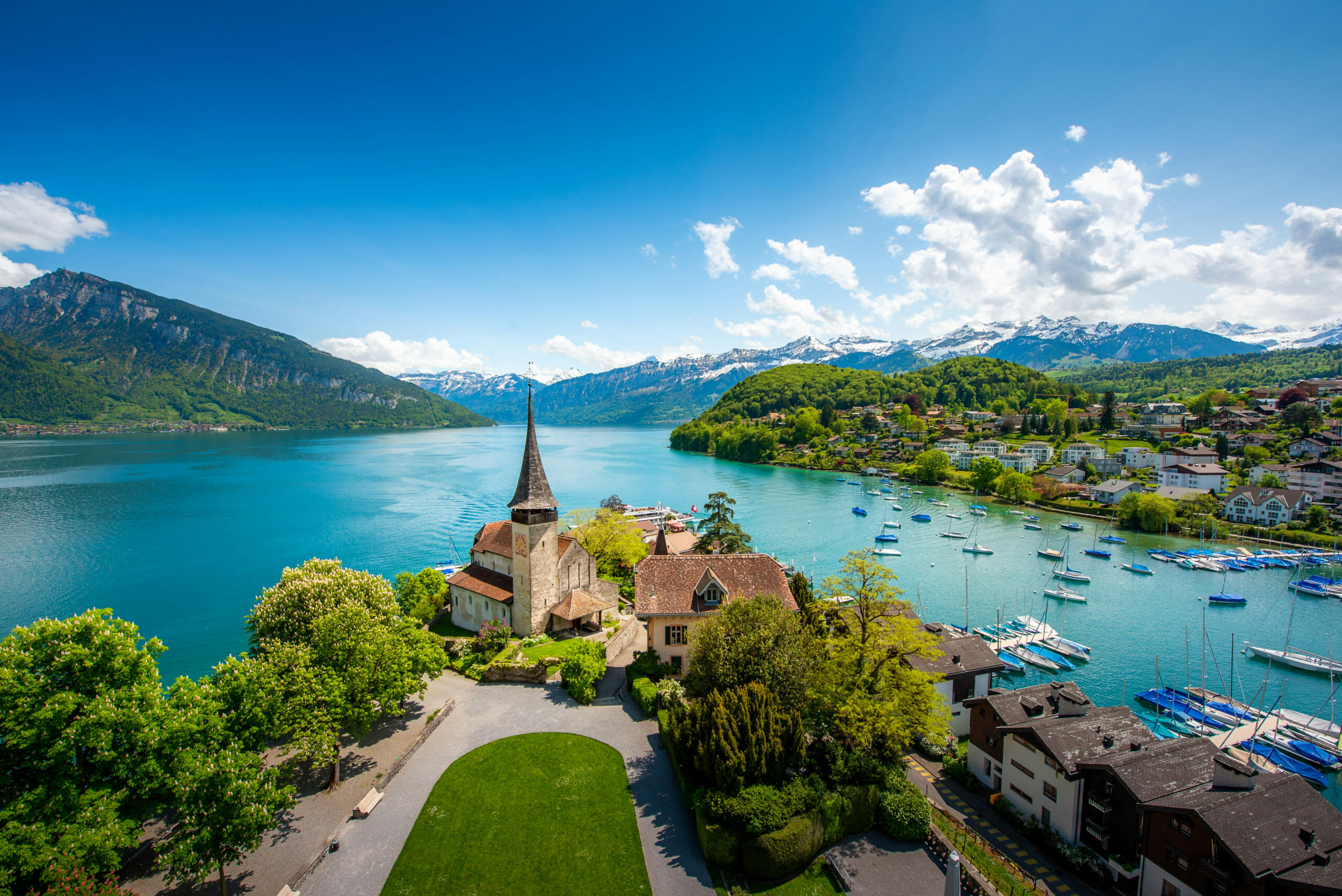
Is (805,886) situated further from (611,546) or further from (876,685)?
(611,546)

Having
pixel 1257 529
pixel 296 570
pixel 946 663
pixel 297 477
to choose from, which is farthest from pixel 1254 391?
pixel 297 477

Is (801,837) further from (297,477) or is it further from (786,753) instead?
(297,477)

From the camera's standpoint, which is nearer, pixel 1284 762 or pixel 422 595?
pixel 1284 762

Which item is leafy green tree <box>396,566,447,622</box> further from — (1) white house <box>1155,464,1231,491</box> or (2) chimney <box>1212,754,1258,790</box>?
(1) white house <box>1155,464,1231,491</box>

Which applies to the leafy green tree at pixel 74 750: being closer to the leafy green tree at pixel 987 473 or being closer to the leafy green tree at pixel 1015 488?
the leafy green tree at pixel 1015 488

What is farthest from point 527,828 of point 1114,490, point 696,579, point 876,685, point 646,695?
point 1114,490

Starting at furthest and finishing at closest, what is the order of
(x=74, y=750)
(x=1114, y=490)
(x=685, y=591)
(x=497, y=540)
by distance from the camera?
(x=1114, y=490) → (x=497, y=540) → (x=685, y=591) → (x=74, y=750)

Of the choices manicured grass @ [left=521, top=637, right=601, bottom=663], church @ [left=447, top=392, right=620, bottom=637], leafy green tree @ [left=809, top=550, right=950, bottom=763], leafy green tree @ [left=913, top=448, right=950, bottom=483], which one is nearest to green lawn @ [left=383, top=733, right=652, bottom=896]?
manicured grass @ [left=521, top=637, right=601, bottom=663]

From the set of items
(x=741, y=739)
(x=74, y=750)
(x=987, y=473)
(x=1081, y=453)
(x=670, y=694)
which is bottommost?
(x=670, y=694)
